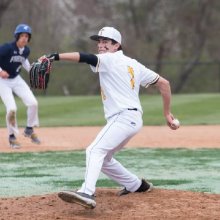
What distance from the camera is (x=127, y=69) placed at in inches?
268

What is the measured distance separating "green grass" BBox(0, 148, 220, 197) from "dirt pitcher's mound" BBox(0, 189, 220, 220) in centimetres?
73

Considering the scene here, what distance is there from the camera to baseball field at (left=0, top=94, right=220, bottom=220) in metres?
6.64

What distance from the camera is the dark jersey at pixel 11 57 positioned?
1183 cm

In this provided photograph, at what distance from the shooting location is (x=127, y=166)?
33.3 feet

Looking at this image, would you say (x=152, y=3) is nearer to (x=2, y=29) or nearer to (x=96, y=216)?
(x=2, y=29)

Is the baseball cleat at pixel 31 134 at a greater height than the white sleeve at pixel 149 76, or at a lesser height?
lesser

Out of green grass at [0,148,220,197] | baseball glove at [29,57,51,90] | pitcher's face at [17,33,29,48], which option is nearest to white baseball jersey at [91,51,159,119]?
baseball glove at [29,57,51,90]

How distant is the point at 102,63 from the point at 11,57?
561cm

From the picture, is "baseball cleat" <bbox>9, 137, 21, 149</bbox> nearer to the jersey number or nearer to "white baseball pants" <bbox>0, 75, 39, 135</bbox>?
"white baseball pants" <bbox>0, 75, 39, 135</bbox>

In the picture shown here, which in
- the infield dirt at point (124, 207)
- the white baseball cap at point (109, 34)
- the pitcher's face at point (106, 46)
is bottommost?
the infield dirt at point (124, 207)

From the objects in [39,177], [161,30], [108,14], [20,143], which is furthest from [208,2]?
[39,177]

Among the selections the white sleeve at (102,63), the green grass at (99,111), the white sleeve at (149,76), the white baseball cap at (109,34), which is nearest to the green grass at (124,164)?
the white sleeve at (149,76)

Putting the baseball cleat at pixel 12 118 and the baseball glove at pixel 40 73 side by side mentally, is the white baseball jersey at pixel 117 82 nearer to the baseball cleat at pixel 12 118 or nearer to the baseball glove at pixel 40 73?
the baseball glove at pixel 40 73

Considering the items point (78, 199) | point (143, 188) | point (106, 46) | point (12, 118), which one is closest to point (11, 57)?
point (12, 118)
